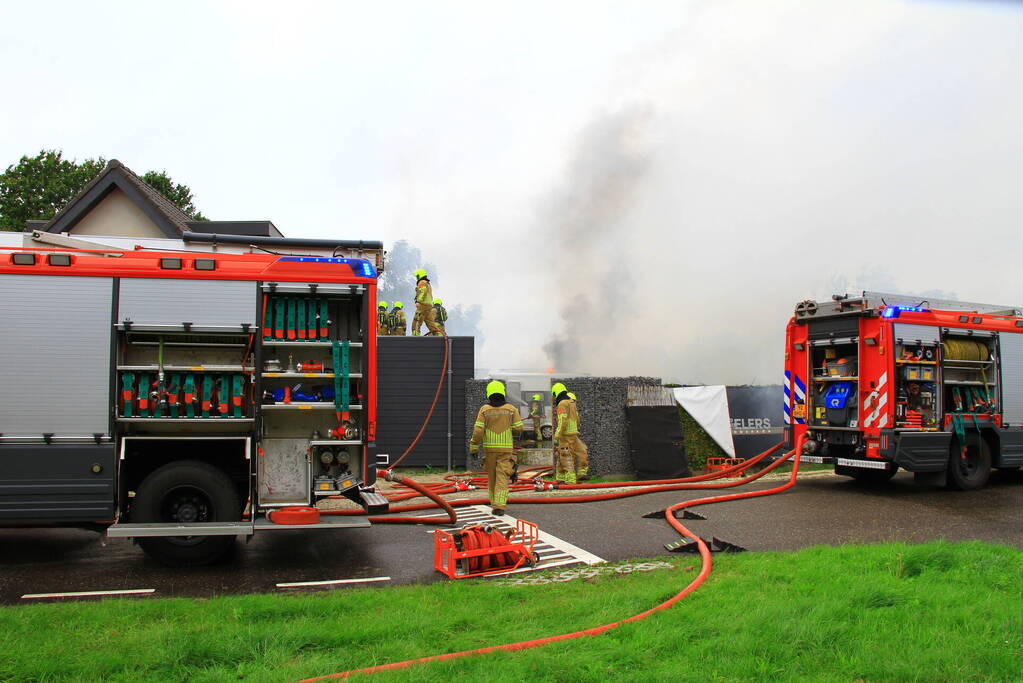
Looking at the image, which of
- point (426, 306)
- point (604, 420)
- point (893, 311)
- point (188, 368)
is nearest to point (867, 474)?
point (893, 311)

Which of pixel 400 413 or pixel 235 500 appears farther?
pixel 400 413

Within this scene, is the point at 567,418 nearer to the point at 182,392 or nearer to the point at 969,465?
the point at 969,465

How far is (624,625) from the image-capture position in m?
4.61

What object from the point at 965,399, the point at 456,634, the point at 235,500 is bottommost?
the point at 456,634

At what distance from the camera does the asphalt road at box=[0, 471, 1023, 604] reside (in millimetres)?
6648

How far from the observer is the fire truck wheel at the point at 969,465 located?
11961 millimetres

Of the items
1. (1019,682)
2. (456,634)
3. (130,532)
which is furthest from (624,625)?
(130,532)

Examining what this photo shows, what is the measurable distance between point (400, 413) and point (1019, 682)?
1189cm

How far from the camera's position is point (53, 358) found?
274 inches

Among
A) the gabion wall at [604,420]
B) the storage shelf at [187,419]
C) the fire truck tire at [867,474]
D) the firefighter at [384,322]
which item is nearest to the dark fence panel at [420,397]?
the gabion wall at [604,420]

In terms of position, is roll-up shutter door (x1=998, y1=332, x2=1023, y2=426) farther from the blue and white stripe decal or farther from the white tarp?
the white tarp

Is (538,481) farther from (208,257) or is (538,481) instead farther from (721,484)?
(208,257)

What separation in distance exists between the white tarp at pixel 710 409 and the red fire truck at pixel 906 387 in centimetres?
162

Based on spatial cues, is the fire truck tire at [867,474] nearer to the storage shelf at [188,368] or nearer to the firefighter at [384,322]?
the storage shelf at [188,368]
